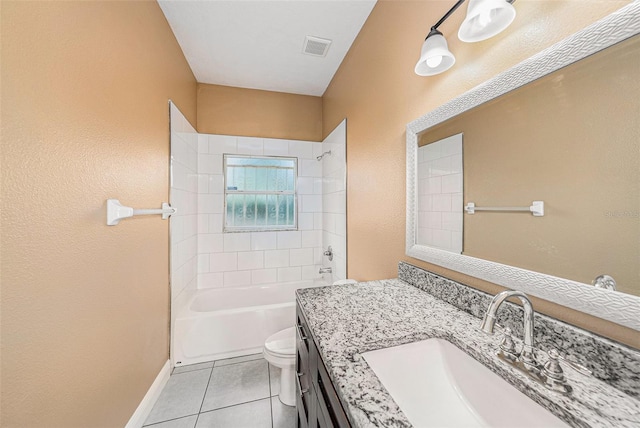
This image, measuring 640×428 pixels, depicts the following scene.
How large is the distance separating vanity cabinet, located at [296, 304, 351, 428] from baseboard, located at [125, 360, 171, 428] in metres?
0.97

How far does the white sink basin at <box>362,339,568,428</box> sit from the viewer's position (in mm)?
555

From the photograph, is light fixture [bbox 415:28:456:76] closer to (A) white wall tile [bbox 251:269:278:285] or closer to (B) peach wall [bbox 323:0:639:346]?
(B) peach wall [bbox 323:0:639:346]

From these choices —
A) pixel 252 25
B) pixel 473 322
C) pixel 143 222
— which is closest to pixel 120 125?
pixel 143 222

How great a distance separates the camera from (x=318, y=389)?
78 centimetres

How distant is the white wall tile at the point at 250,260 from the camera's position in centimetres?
273

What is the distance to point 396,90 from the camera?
1.38m

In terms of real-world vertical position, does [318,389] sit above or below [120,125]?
below

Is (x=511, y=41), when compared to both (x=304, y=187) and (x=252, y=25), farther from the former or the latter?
(x=304, y=187)

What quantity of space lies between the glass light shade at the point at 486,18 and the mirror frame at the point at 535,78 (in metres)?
0.14

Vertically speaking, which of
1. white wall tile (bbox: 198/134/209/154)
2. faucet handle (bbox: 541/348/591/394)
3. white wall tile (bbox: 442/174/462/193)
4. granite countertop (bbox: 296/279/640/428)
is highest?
white wall tile (bbox: 198/134/209/154)

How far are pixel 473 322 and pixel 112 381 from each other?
1646 millimetres

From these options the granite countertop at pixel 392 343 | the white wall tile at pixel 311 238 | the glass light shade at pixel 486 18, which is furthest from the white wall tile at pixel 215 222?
the glass light shade at pixel 486 18

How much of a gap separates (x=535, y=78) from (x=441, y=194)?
50cm

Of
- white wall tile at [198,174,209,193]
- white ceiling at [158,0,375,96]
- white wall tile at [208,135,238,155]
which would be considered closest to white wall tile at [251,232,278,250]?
white wall tile at [198,174,209,193]
